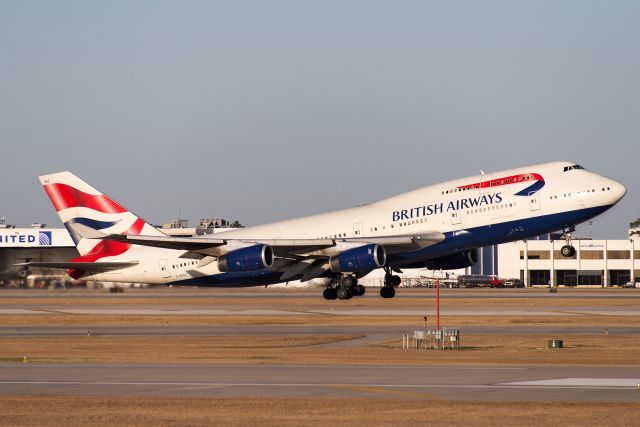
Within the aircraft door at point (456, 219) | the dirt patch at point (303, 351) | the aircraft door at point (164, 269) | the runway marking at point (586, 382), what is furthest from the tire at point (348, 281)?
the runway marking at point (586, 382)

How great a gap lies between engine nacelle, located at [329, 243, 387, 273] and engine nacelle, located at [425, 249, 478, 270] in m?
6.40

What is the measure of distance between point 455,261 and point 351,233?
7263 millimetres

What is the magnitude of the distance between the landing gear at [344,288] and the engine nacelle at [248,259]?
5.51m

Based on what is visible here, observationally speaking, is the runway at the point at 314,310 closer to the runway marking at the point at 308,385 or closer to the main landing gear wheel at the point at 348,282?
the main landing gear wheel at the point at 348,282

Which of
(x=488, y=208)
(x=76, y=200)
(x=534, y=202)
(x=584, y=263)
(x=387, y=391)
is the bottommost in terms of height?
(x=387, y=391)

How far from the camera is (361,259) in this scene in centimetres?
6103

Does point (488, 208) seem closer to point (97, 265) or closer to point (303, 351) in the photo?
point (303, 351)

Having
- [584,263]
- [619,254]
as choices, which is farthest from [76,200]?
[619,254]

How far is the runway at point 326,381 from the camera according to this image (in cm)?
2743

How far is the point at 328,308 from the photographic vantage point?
7262 cm

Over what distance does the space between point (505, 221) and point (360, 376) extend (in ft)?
98.3

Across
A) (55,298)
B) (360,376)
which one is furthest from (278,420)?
(55,298)

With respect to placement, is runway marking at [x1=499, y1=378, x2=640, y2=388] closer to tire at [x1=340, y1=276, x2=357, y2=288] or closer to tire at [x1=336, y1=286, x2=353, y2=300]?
tire at [x1=336, y1=286, x2=353, y2=300]

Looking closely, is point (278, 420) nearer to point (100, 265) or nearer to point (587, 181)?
point (587, 181)
